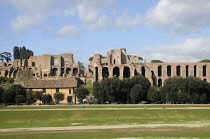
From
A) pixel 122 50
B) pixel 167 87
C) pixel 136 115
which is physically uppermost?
pixel 122 50

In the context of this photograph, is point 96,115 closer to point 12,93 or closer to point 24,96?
point 12,93

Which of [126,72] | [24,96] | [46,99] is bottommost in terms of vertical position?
[46,99]

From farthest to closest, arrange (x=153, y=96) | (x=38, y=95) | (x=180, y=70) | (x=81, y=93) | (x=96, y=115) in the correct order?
1. (x=180, y=70)
2. (x=38, y=95)
3. (x=81, y=93)
4. (x=153, y=96)
5. (x=96, y=115)

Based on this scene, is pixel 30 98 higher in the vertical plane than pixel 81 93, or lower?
lower

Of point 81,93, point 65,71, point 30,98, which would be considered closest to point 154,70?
point 65,71

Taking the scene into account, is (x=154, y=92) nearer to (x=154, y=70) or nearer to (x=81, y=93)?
(x=81, y=93)

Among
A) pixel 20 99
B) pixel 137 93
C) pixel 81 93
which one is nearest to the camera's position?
pixel 20 99

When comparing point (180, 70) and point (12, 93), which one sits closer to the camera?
point (12, 93)

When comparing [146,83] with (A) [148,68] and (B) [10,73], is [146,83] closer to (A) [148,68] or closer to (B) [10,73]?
(A) [148,68]

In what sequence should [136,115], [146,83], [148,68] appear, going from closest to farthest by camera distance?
[136,115] → [146,83] → [148,68]

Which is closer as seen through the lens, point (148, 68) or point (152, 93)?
point (152, 93)

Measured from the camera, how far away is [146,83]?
63.6 m

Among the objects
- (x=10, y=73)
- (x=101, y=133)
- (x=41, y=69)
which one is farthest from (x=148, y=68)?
(x=101, y=133)

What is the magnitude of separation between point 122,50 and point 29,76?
29.1 m
